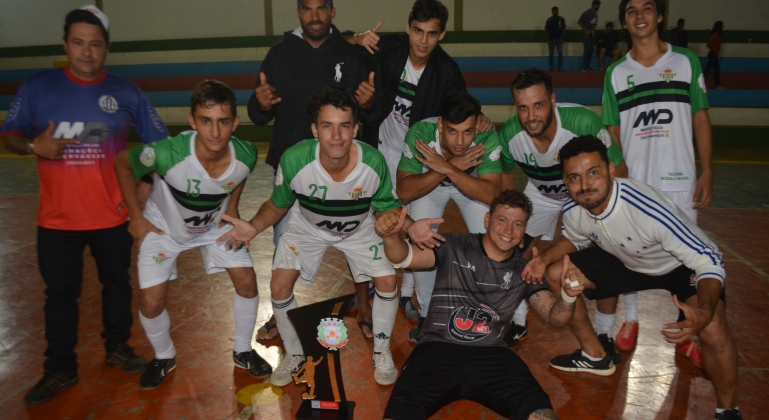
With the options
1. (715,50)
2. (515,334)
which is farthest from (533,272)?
(715,50)

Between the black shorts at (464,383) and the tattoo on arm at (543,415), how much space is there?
2 centimetres

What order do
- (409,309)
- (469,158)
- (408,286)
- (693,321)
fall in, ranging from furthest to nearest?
1. (408,286)
2. (409,309)
3. (469,158)
4. (693,321)

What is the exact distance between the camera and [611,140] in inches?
168

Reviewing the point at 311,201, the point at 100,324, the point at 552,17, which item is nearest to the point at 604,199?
the point at 311,201

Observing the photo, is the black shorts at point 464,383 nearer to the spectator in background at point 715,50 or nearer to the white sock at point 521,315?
the white sock at point 521,315

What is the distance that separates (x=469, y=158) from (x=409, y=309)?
1.63 metres

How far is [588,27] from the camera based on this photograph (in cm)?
1761

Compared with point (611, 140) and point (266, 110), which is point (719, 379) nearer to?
point (611, 140)

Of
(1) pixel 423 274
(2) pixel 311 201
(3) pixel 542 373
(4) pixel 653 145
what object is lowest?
(3) pixel 542 373

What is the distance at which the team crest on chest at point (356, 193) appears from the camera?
4000mm

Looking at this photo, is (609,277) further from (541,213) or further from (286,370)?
(286,370)

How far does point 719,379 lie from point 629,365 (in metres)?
0.83

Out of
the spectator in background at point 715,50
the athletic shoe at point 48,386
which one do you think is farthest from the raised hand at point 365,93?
the spectator in background at point 715,50

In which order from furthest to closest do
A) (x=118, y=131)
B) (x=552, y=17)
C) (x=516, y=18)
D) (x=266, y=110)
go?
1. (x=516, y=18)
2. (x=552, y=17)
3. (x=266, y=110)
4. (x=118, y=131)
